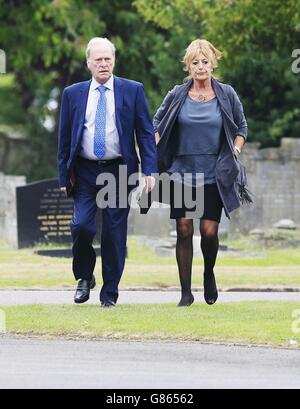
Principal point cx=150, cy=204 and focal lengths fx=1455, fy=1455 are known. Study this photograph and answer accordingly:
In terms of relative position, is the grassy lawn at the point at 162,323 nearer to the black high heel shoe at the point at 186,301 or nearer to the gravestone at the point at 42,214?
the black high heel shoe at the point at 186,301

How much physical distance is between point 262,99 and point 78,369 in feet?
67.1

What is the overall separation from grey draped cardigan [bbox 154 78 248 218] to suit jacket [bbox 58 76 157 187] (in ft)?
0.75

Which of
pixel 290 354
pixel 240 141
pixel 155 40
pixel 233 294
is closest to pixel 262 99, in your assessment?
pixel 155 40

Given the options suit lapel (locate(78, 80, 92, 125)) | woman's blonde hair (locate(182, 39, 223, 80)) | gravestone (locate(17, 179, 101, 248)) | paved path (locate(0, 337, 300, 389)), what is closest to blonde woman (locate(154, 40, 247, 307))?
woman's blonde hair (locate(182, 39, 223, 80))

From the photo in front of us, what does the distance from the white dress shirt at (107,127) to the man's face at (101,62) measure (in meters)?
0.10

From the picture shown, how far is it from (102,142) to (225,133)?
1.01m

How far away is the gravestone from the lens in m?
21.5

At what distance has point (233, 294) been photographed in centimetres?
1407

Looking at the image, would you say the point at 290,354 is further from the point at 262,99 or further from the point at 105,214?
the point at 262,99

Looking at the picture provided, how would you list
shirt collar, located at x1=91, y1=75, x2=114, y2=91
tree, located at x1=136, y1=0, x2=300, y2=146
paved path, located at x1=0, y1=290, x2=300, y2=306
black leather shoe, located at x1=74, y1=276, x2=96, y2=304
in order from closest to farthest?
shirt collar, located at x1=91, y1=75, x2=114, y2=91, black leather shoe, located at x1=74, y1=276, x2=96, y2=304, paved path, located at x1=0, y1=290, x2=300, y2=306, tree, located at x1=136, y1=0, x2=300, y2=146

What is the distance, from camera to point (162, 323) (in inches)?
431

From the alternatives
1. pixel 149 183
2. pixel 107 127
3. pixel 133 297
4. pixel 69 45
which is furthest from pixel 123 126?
pixel 69 45

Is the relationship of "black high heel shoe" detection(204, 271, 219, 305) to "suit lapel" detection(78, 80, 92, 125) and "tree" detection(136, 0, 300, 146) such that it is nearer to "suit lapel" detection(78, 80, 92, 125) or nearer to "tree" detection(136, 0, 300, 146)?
"suit lapel" detection(78, 80, 92, 125)

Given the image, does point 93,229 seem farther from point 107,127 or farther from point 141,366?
point 141,366
